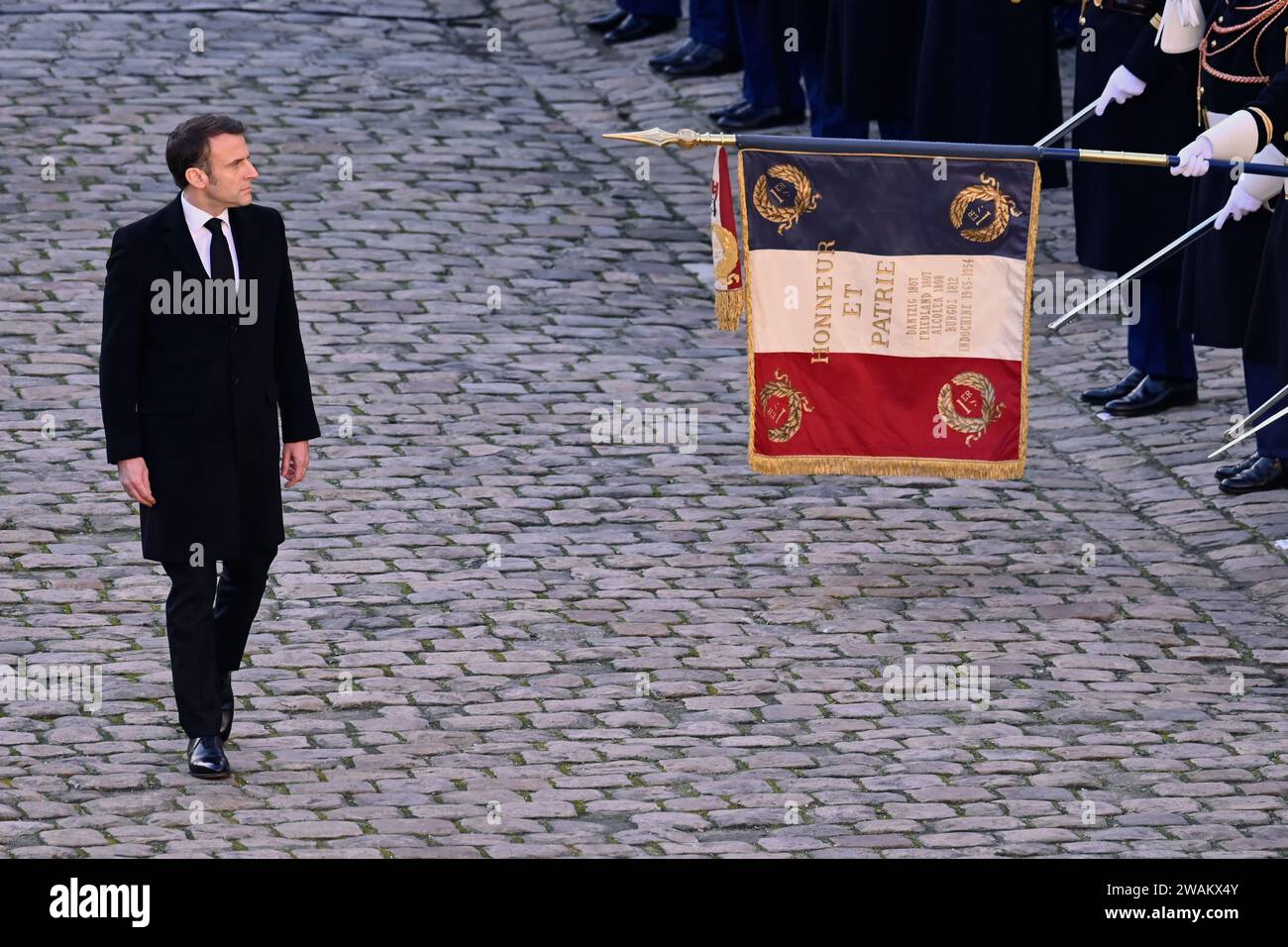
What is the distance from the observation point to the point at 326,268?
12.9m

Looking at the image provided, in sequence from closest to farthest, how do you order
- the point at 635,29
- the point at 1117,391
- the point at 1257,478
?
the point at 1257,478 < the point at 1117,391 < the point at 635,29

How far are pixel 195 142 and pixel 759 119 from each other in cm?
799

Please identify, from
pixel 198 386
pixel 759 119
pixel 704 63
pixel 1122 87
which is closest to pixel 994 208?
pixel 1122 87

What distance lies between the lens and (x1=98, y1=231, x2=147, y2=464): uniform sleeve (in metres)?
7.41

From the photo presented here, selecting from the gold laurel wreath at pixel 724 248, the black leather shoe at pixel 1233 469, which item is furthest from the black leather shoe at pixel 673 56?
the gold laurel wreath at pixel 724 248

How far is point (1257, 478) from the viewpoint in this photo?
10.6 metres

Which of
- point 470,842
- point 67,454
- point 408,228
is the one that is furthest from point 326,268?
point 470,842

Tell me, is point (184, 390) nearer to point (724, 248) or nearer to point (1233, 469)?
point (724, 248)

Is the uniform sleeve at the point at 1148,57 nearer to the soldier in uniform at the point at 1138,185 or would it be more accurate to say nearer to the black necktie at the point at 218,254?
the soldier in uniform at the point at 1138,185

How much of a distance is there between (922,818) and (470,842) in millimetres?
1375

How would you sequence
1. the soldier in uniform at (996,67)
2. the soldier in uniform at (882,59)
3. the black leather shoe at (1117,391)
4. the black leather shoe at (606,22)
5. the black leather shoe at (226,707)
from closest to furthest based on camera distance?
1. the black leather shoe at (226,707)
2. the black leather shoe at (1117,391)
3. the soldier in uniform at (996,67)
4. the soldier in uniform at (882,59)
5. the black leather shoe at (606,22)

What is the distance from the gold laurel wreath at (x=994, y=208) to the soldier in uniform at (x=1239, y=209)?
107 cm

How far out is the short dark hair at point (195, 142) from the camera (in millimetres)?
7449

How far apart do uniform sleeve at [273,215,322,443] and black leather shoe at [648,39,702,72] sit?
8682 mm
